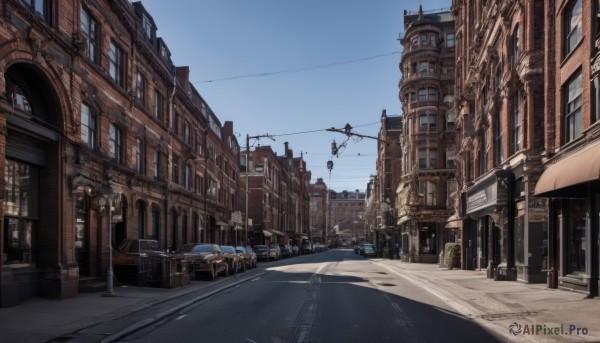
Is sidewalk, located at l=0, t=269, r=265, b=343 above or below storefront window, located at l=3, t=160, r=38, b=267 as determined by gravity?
below

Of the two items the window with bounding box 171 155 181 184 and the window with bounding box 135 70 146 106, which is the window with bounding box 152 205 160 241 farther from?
the window with bounding box 135 70 146 106

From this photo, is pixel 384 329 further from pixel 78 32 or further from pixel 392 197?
pixel 392 197

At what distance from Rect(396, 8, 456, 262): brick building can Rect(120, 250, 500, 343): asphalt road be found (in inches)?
1304

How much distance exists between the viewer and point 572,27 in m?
17.9

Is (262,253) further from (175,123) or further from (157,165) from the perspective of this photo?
(157,165)

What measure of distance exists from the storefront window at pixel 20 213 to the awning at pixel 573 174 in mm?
14611

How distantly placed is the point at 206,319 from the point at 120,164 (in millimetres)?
13370

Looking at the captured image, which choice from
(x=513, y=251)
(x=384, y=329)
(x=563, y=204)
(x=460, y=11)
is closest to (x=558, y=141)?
(x=563, y=204)

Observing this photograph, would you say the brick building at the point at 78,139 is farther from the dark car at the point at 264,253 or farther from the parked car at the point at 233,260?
the dark car at the point at 264,253

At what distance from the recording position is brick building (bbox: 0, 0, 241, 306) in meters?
15.6

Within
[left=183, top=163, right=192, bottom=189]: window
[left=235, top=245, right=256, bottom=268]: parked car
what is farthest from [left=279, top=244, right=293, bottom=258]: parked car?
[left=235, top=245, right=256, bottom=268]: parked car

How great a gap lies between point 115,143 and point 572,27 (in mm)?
17722

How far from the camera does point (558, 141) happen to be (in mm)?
18703

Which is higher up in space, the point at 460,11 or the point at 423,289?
the point at 460,11
